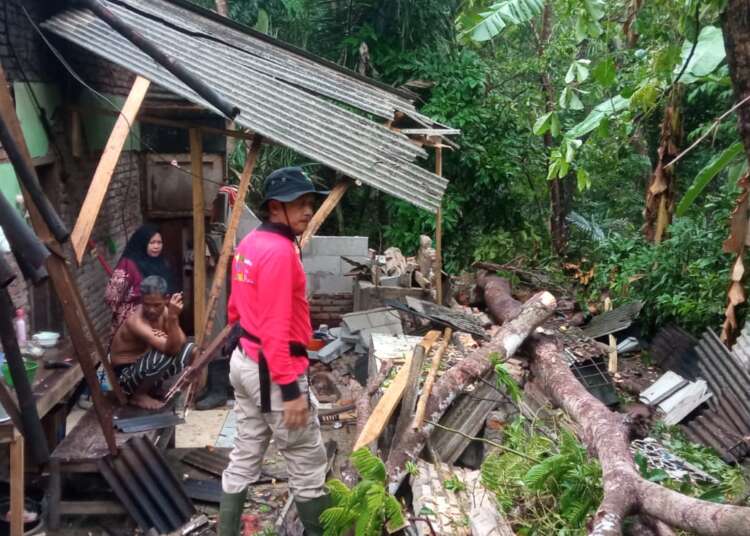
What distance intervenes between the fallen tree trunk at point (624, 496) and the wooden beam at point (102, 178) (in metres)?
3.04

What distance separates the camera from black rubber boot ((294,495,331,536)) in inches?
151

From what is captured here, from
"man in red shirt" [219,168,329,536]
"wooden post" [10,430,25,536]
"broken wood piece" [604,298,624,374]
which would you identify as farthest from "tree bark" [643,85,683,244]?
"wooden post" [10,430,25,536]

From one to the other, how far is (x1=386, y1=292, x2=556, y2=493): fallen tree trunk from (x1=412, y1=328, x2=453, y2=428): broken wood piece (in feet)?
0.16

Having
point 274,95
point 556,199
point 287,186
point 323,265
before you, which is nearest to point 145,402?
point 287,186

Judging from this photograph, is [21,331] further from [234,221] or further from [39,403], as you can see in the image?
[234,221]

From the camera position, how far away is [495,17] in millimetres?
4652

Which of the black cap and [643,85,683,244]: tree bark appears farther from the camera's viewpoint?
[643,85,683,244]: tree bark

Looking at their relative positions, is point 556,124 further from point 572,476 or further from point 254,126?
point 254,126

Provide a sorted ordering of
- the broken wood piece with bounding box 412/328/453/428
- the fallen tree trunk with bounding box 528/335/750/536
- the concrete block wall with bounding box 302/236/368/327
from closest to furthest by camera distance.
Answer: the fallen tree trunk with bounding box 528/335/750/536, the broken wood piece with bounding box 412/328/453/428, the concrete block wall with bounding box 302/236/368/327

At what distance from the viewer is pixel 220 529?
12.6 ft

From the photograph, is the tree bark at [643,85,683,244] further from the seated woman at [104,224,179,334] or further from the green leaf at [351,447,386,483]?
the green leaf at [351,447,386,483]

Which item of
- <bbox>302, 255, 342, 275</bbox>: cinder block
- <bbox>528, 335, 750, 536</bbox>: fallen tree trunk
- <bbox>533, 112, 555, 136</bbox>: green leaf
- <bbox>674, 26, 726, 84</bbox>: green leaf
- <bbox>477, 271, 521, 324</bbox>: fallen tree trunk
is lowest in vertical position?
<bbox>477, 271, 521, 324</bbox>: fallen tree trunk

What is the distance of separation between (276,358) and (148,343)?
2202 mm

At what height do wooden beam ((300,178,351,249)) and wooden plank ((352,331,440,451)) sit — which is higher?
wooden beam ((300,178,351,249))
